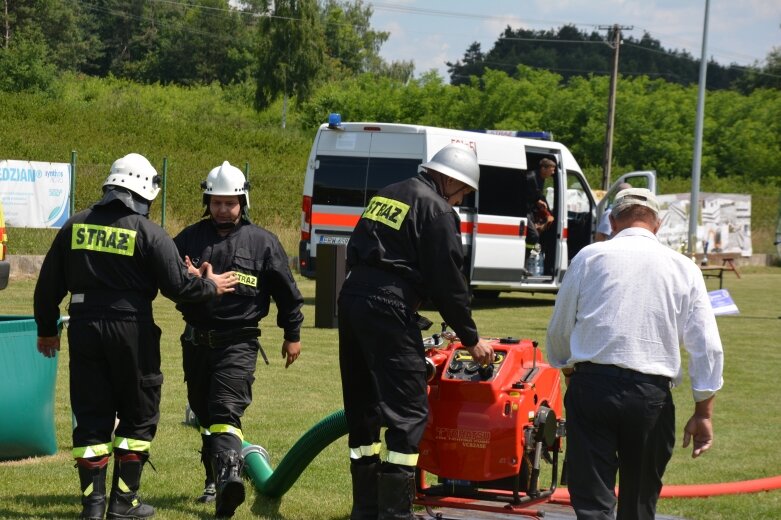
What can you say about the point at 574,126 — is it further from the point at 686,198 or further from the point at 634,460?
the point at 634,460

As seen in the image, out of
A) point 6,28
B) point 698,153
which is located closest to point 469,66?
point 6,28

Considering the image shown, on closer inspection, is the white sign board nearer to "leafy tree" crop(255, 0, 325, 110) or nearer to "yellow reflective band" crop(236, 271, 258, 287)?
"yellow reflective band" crop(236, 271, 258, 287)

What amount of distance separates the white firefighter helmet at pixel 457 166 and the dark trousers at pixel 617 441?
142 cm

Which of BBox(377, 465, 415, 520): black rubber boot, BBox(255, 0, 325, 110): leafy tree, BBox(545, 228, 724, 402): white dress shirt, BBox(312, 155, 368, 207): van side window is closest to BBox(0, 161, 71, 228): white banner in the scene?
BBox(312, 155, 368, 207): van side window

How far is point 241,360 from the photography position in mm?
6230

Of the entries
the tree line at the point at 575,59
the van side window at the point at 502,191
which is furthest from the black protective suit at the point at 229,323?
the tree line at the point at 575,59

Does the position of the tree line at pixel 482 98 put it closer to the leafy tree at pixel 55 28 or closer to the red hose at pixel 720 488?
the leafy tree at pixel 55 28

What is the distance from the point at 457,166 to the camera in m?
5.69

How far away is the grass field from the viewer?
6438mm

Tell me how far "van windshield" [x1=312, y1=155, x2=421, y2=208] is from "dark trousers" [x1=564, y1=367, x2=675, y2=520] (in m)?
12.0

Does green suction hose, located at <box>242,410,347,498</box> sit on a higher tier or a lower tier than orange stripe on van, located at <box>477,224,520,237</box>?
lower

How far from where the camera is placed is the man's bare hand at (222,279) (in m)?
6.07

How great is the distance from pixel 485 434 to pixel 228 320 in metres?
1.60

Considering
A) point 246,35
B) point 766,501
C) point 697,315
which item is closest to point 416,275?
point 697,315
